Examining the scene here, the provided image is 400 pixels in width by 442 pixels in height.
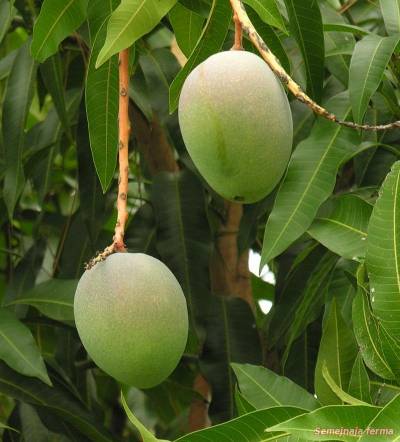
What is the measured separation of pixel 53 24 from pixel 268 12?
24 cm

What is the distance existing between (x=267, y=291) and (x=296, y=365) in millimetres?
487

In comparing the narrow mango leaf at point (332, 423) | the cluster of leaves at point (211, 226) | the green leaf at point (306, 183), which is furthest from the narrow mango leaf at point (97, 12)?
the narrow mango leaf at point (332, 423)

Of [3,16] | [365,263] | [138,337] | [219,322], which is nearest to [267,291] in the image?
[219,322]

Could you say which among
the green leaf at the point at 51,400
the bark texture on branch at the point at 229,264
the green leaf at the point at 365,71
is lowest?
the green leaf at the point at 51,400

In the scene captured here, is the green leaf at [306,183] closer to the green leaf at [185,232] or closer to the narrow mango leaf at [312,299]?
the narrow mango leaf at [312,299]

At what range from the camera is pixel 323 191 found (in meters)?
1.10

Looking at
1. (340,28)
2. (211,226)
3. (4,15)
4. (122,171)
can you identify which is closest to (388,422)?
(122,171)

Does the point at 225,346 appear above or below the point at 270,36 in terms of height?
below

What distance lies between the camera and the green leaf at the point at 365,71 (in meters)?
1.07

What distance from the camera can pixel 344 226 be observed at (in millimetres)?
1111

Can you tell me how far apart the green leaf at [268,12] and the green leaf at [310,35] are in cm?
14

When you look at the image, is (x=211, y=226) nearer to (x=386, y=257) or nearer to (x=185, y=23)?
(x=185, y=23)

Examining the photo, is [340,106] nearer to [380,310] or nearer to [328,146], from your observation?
[328,146]

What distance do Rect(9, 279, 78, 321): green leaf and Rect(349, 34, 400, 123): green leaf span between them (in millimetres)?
461
